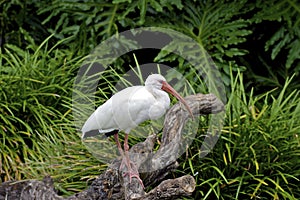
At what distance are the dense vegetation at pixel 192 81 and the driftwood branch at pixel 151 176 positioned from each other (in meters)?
0.43

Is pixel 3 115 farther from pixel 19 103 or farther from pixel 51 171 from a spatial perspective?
pixel 51 171

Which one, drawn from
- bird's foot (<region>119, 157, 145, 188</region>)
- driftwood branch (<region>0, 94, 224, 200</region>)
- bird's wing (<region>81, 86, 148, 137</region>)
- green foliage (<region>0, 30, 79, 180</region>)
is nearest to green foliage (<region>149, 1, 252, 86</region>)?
green foliage (<region>0, 30, 79, 180</region>)

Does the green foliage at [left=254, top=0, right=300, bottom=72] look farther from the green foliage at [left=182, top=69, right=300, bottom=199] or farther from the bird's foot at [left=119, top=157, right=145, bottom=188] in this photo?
the bird's foot at [left=119, top=157, right=145, bottom=188]

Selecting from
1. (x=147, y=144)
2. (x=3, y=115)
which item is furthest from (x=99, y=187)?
(x=3, y=115)

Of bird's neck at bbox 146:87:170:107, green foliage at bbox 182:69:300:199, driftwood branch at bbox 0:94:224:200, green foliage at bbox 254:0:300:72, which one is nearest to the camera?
bird's neck at bbox 146:87:170:107

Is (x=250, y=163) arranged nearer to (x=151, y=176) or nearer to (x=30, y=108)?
(x=151, y=176)

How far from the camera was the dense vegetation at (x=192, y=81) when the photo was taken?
354 centimetres

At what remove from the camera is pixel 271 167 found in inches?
139

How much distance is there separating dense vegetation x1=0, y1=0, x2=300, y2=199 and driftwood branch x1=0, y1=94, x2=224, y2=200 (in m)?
0.43

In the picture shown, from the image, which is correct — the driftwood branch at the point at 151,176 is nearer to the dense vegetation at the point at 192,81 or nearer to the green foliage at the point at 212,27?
the dense vegetation at the point at 192,81

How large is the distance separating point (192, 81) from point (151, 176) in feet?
5.41

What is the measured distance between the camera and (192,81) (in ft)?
14.7

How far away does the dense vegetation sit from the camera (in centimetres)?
354

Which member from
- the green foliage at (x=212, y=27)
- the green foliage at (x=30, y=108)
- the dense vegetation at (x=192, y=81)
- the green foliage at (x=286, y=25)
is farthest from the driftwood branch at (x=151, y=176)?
the green foliage at (x=286, y=25)
